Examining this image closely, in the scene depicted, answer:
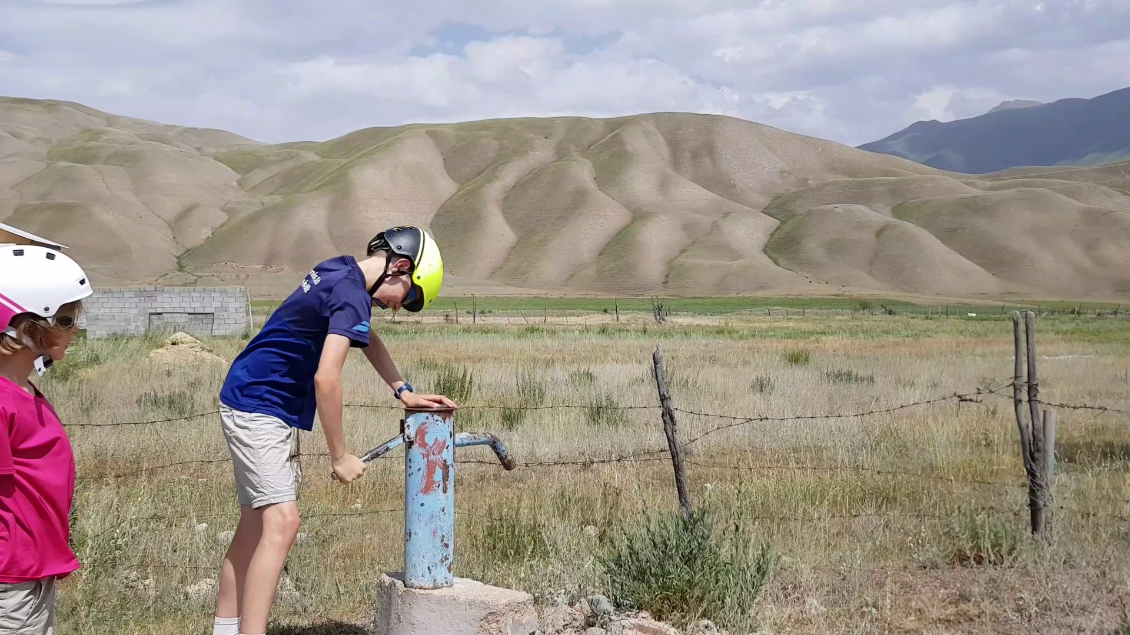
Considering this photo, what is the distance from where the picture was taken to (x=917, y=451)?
8766 millimetres

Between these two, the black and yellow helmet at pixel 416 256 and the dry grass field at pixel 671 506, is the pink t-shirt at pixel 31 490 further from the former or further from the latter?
the dry grass field at pixel 671 506

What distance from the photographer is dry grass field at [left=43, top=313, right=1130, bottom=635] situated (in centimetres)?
503

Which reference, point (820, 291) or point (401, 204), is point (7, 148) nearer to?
point (401, 204)

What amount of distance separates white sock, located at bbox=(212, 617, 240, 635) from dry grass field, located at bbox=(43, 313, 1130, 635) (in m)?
0.92

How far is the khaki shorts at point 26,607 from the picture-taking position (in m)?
2.77

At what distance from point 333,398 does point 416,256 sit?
2.11 ft

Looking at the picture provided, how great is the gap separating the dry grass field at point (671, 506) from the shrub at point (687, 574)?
13 cm

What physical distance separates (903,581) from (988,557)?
23.7 inches

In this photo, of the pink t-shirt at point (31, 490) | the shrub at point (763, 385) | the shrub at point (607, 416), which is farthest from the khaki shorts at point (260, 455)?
the shrub at point (763, 385)

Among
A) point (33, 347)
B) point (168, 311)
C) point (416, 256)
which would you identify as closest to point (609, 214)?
point (168, 311)

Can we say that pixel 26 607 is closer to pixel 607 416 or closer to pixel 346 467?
pixel 346 467

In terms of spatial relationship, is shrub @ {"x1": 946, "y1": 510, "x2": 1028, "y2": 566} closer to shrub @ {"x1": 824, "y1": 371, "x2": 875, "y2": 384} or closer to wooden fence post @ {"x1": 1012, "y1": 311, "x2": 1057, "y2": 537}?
wooden fence post @ {"x1": 1012, "y1": 311, "x2": 1057, "y2": 537}

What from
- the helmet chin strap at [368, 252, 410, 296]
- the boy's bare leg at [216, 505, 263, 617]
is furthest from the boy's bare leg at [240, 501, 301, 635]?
the helmet chin strap at [368, 252, 410, 296]

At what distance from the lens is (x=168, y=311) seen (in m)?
28.3
